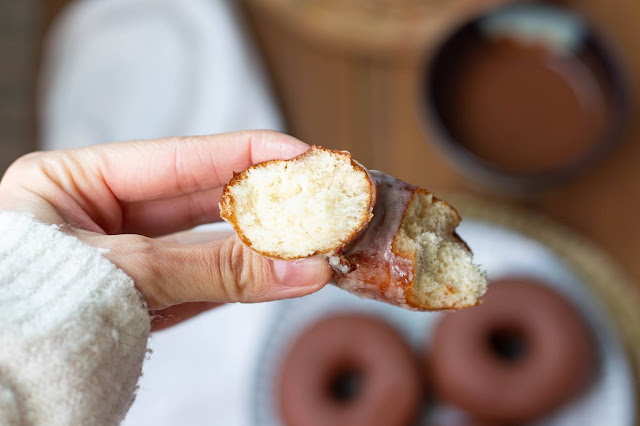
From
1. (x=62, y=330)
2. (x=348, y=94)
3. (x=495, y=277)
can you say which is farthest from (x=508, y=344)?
(x=62, y=330)

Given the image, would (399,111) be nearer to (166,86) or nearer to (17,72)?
(166,86)

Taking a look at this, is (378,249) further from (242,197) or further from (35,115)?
(35,115)

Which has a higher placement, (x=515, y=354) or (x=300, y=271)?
(x=300, y=271)

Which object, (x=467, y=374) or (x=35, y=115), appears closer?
(x=467, y=374)

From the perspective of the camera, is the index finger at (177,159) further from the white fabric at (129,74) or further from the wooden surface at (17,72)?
the wooden surface at (17,72)

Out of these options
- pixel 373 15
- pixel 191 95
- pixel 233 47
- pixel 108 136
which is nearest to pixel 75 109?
pixel 108 136

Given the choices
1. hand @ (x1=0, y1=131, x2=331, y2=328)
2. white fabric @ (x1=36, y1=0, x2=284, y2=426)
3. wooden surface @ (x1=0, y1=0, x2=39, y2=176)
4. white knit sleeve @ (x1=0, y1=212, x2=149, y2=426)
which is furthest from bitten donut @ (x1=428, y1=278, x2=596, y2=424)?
wooden surface @ (x1=0, y1=0, x2=39, y2=176)
